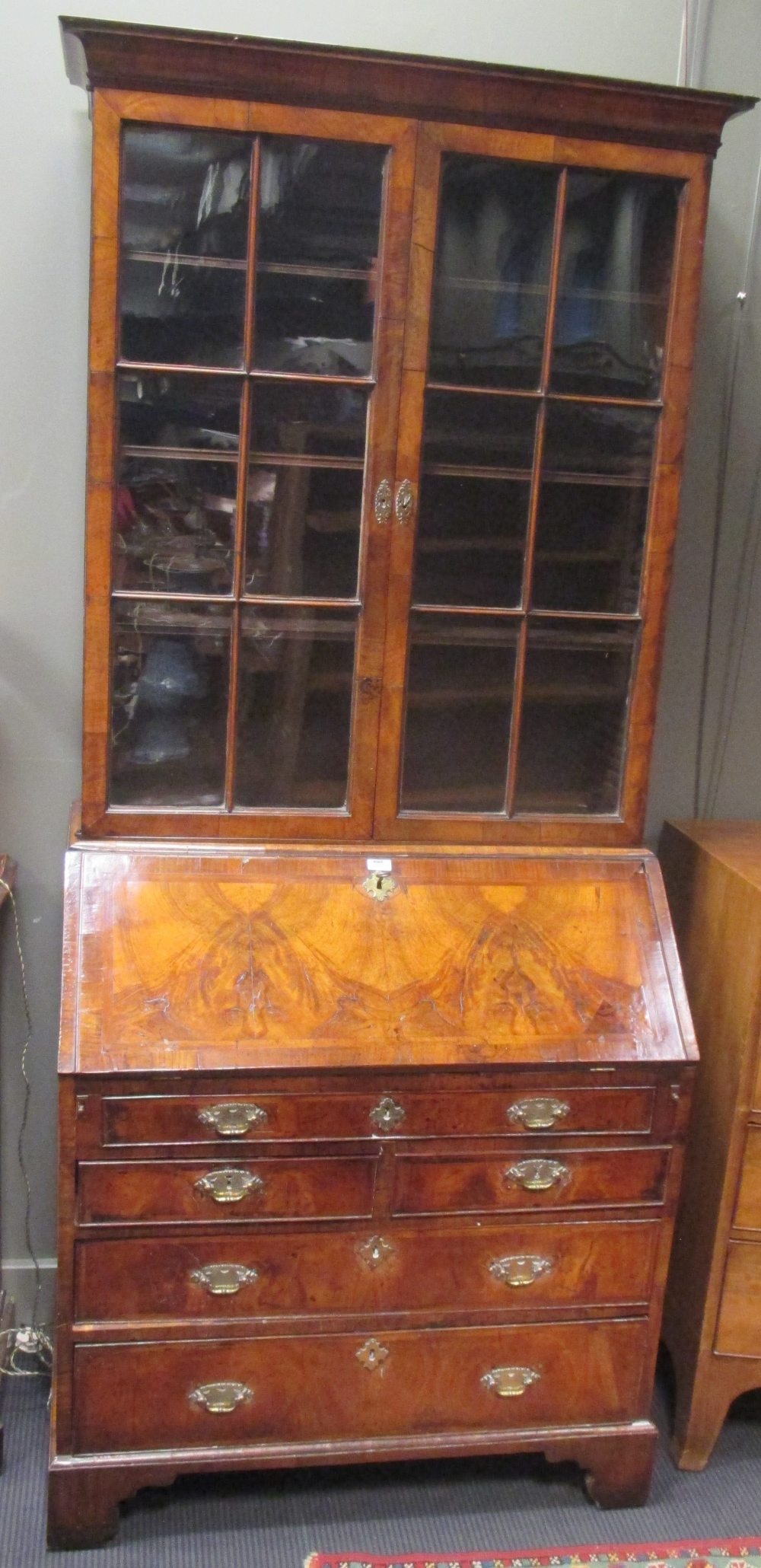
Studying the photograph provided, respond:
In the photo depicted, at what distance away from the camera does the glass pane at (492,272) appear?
1.85 meters

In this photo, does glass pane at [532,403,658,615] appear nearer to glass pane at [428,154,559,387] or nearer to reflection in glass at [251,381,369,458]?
glass pane at [428,154,559,387]

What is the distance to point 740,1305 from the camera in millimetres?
2104

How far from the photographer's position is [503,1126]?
1895 mm

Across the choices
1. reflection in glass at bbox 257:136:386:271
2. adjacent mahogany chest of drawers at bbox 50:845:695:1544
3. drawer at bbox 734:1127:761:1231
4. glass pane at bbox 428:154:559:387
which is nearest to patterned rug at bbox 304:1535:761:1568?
adjacent mahogany chest of drawers at bbox 50:845:695:1544

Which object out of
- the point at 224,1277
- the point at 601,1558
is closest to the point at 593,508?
the point at 224,1277

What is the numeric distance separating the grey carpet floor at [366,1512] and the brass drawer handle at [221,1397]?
0.76 feet

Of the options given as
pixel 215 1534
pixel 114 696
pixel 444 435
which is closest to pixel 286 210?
pixel 444 435

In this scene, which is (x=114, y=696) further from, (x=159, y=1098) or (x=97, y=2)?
(x=97, y=2)

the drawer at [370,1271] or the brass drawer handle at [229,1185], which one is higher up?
the brass drawer handle at [229,1185]

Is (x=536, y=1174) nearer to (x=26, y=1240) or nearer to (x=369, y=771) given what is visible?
(x=369, y=771)

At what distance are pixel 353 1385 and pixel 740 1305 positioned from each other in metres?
0.67

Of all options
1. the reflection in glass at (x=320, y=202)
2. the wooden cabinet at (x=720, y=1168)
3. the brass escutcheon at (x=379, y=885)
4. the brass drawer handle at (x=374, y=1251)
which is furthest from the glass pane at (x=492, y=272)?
the brass drawer handle at (x=374, y=1251)

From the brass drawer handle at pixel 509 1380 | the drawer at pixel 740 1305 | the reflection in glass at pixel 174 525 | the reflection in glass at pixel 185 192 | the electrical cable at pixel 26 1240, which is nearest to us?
the reflection in glass at pixel 185 192

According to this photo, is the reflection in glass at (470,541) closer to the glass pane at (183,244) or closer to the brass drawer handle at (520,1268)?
the glass pane at (183,244)
